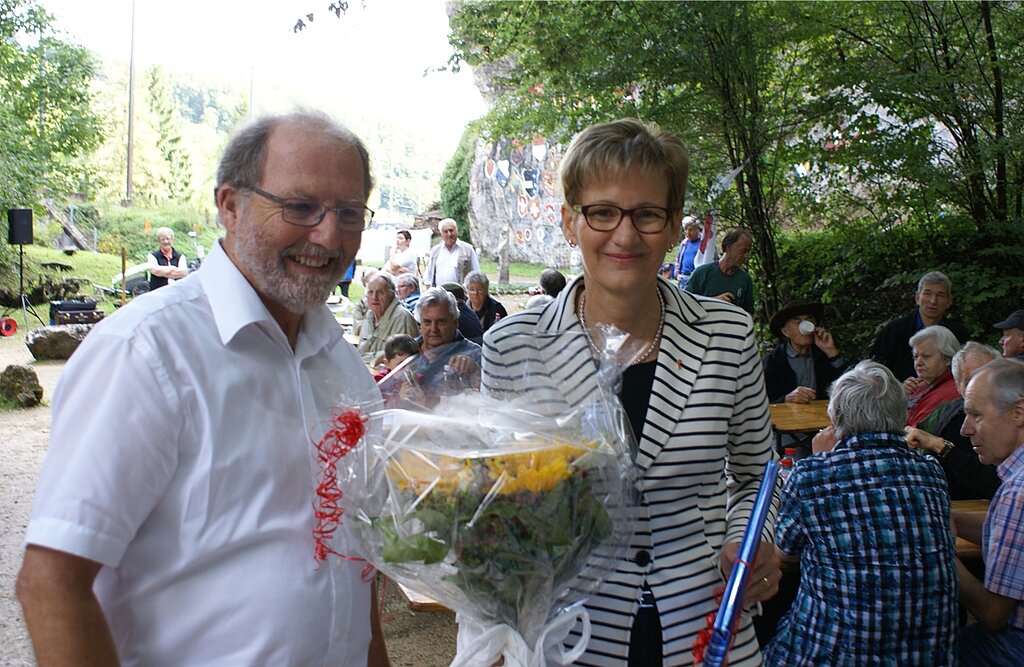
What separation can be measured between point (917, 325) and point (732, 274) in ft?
8.17

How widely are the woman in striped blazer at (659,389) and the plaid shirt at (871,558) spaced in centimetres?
92

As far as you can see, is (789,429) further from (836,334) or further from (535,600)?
(535,600)

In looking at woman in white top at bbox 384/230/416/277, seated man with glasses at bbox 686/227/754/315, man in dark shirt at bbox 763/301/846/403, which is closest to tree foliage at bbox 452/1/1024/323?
seated man with glasses at bbox 686/227/754/315

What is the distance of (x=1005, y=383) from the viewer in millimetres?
3180

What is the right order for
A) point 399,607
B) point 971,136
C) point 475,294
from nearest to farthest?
point 399,607 < point 971,136 < point 475,294

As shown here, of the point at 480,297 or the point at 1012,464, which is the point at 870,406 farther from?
the point at 480,297

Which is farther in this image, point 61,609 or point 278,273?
point 278,273

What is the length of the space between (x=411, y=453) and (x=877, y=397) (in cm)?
203

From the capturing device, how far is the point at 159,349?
4.51 ft

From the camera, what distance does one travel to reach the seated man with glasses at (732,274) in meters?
9.03

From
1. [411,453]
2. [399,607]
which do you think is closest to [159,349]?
[411,453]

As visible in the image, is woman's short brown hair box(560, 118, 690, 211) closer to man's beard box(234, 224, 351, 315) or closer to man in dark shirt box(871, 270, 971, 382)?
man's beard box(234, 224, 351, 315)

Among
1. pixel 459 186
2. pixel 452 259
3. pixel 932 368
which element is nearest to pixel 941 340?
pixel 932 368

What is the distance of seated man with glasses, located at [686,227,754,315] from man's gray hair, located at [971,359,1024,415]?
5.64 meters
